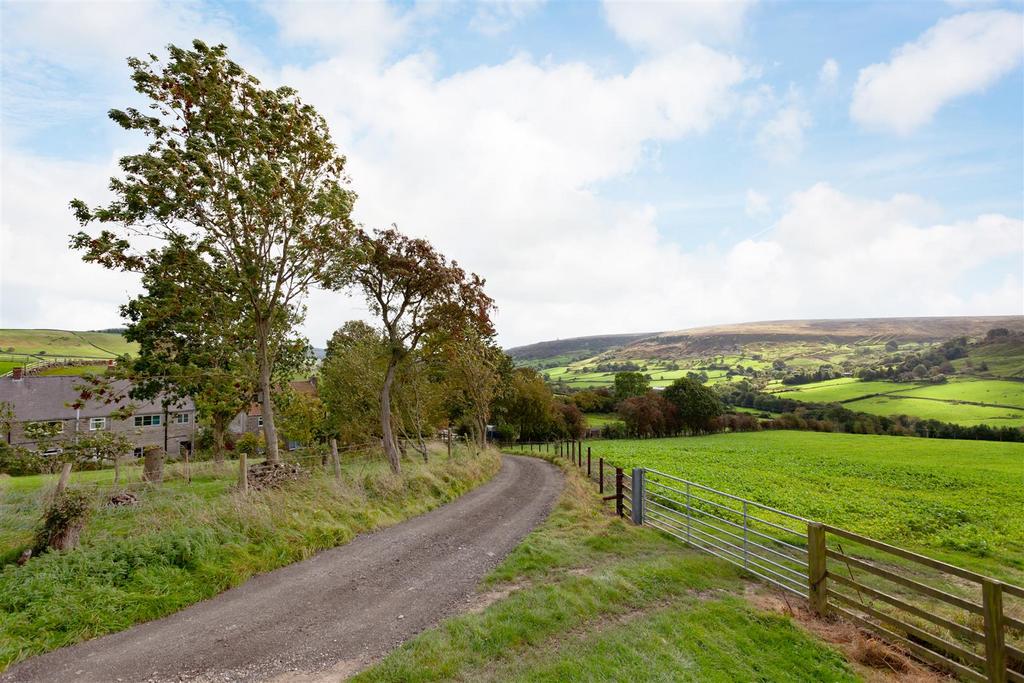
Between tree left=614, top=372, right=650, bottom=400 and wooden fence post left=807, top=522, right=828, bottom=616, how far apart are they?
3092 inches

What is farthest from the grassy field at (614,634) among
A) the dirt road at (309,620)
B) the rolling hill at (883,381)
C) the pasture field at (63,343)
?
the pasture field at (63,343)

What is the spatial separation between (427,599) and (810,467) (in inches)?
1313

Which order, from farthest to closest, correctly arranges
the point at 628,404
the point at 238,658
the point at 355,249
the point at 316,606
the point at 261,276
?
the point at 628,404
the point at 355,249
the point at 261,276
the point at 316,606
the point at 238,658

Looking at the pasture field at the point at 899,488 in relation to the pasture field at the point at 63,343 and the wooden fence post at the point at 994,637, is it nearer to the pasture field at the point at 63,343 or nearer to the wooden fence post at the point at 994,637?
the wooden fence post at the point at 994,637

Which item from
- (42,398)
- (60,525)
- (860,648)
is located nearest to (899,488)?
(860,648)

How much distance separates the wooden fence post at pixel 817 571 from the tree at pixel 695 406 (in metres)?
65.2

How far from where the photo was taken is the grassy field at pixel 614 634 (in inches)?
217

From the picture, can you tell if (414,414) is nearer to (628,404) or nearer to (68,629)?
(68,629)

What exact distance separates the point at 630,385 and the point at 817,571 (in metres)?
80.1

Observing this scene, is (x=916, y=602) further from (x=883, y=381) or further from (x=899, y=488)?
(x=883, y=381)

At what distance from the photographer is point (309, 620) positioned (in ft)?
23.2

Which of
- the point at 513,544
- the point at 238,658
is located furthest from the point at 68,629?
the point at 513,544

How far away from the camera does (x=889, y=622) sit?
6594 mm

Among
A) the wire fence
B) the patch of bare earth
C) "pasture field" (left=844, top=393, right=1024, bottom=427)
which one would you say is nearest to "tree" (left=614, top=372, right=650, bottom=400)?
"pasture field" (left=844, top=393, right=1024, bottom=427)
